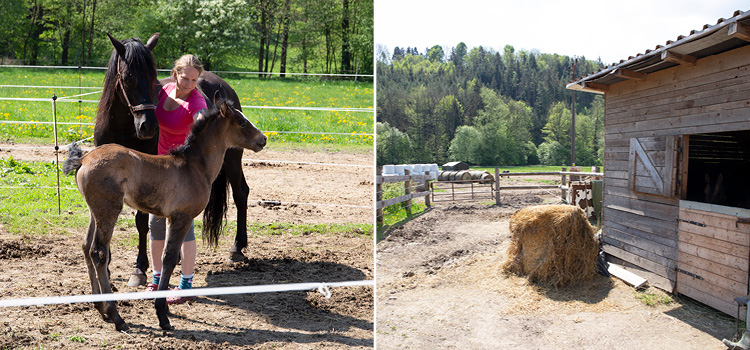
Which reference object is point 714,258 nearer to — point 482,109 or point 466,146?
point 466,146

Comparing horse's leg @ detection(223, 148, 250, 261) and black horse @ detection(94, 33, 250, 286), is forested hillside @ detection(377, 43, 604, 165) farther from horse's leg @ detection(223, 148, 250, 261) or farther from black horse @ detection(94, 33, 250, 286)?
black horse @ detection(94, 33, 250, 286)

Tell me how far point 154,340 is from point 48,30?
21080mm

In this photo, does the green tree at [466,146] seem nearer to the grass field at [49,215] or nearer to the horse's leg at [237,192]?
the grass field at [49,215]

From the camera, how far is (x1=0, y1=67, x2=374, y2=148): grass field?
8.83 m

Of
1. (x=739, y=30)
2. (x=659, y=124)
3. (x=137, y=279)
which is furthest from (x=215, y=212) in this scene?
(x=659, y=124)

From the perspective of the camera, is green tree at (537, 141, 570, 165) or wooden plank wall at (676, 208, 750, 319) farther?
green tree at (537, 141, 570, 165)

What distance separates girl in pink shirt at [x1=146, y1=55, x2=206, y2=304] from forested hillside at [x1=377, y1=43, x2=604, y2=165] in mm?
37935

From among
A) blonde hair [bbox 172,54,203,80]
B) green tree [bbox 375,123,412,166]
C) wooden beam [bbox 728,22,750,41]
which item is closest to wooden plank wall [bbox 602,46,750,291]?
wooden beam [bbox 728,22,750,41]

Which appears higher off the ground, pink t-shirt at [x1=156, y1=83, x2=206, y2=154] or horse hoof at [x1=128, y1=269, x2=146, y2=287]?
pink t-shirt at [x1=156, y1=83, x2=206, y2=154]

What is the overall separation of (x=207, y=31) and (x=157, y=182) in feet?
51.2

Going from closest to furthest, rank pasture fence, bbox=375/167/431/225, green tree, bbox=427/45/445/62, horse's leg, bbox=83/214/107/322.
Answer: horse's leg, bbox=83/214/107/322
pasture fence, bbox=375/167/431/225
green tree, bbox=427/45/445/62

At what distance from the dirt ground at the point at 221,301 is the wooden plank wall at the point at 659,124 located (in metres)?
3.15

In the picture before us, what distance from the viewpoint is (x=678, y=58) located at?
4.58 metres

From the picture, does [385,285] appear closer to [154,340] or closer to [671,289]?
[671,289]
